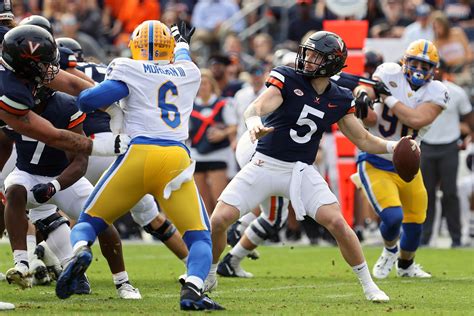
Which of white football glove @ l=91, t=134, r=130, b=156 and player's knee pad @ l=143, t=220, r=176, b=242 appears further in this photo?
player's knee pad @ l=143, t=220, r=176, b=242

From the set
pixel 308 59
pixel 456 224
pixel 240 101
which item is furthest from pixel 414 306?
pixel 240 101

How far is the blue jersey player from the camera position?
24.1 feet

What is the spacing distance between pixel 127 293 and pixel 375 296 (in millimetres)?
1646

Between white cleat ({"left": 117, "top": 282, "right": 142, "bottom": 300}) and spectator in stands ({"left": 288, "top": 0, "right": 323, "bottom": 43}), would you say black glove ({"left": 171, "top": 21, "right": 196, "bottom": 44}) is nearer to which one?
white cleat ({"left": 117, "top": 282, "right": 142, "bottom": 300})

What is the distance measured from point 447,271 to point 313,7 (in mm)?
7722

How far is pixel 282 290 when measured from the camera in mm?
8016

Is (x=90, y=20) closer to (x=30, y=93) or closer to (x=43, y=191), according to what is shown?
(x=43, y=191)

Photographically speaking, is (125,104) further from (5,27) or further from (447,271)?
(447,271)

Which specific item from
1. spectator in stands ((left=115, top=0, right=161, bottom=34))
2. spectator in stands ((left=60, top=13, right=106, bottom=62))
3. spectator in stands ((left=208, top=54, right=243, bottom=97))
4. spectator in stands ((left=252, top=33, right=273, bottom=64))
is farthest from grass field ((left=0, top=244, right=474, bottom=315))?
spectator in stands ((left=115, top=0, right=161, bottom=34))

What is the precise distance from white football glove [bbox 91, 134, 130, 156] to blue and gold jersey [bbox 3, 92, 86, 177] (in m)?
0.90

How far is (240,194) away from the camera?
7.41 meters

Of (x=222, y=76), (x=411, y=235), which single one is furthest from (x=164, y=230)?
(x=222, y=76)

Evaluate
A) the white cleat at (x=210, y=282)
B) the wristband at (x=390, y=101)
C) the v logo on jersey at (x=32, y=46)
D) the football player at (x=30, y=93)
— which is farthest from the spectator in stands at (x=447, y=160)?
the v logo on jersey at (x=32, y=46)

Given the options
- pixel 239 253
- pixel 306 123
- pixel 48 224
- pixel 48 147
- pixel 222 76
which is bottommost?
pixel 222 76
